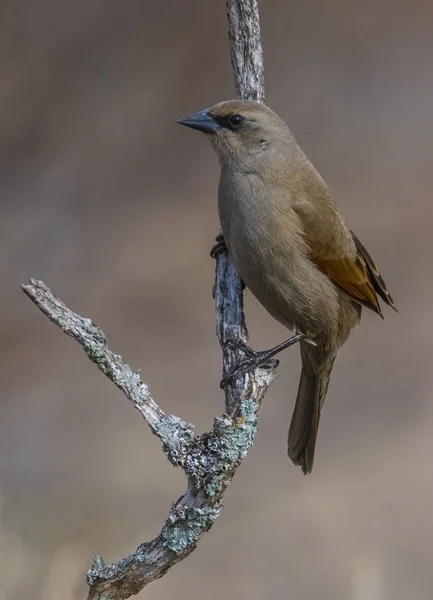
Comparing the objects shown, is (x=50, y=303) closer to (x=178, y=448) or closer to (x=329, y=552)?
(x=178, y=448)

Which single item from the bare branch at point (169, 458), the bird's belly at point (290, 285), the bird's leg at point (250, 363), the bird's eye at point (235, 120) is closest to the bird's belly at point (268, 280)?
the bird's belly at point (290, 285)

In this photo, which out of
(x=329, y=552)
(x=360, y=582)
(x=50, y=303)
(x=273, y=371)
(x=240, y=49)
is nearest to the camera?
(x=50, y=303)

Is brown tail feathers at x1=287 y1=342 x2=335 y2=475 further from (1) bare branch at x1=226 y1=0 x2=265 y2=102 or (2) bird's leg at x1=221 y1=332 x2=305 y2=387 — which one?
(1) bare branch at x1=226 y1=0 x2=265 y2=102

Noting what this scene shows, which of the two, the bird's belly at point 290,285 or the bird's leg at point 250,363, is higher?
the bird's belly at point 290,285

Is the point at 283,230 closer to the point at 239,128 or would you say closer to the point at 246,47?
the point at 239,128

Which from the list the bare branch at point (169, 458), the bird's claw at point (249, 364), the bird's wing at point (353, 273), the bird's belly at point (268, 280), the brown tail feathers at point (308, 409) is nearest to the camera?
the bare branch at point (169, 458)

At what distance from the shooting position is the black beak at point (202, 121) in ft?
11.2

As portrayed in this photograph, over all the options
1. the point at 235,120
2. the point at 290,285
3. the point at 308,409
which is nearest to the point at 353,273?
the point at 290,285

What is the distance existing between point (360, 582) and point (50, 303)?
214 cm

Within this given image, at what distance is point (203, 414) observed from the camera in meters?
5.20

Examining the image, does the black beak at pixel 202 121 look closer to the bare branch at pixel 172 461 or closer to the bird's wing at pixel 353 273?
the bird's wing at pixel 353 273

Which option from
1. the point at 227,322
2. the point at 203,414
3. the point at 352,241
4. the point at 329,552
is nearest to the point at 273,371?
the point at 227,322

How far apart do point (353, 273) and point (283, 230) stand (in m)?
0.37

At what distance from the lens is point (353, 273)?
3602mm
